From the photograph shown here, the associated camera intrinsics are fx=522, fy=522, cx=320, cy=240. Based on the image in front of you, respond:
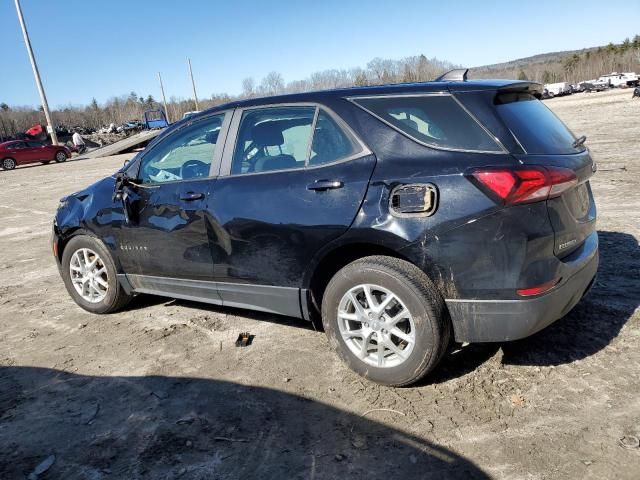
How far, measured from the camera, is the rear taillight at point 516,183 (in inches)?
107

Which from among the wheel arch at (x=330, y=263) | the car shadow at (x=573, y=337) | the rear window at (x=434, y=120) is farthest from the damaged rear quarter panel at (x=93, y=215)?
the car shadow at (x=573, y=337)

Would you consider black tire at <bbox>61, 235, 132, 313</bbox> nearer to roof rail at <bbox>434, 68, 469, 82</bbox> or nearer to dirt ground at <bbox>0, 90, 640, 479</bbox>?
dirt ground at <bbox>0, 90, 640, 479</bbox>

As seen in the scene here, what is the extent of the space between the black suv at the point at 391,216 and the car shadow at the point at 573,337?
0.46 metres

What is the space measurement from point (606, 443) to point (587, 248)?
1173 mm

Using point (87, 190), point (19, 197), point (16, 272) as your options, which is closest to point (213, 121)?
point (87, 190)

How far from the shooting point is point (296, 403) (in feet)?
10.3

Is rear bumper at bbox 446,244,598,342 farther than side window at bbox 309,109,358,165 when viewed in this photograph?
No

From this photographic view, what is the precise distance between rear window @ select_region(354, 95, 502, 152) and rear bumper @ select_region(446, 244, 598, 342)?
2.76 ft

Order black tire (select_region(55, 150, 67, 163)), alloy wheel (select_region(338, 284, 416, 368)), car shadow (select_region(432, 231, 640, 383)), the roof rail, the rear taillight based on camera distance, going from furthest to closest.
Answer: black tire (select_region(55, 150, 67, 163)), the roof rail, car shadow (select_region(432, 231, 640, 383)), alloy wheel (select_region(338, 284, 416, 368)), the rear taillight

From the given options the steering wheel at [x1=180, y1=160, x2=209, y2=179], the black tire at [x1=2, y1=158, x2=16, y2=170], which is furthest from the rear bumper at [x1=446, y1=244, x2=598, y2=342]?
the black tire at [x1=2, y1=158, x2=16, y2=170]

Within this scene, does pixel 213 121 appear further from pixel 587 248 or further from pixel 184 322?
pixel 587 248

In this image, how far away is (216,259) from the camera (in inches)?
152

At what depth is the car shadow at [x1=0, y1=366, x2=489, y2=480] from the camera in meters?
2.56

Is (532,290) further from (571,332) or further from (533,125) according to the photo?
(571,332)
